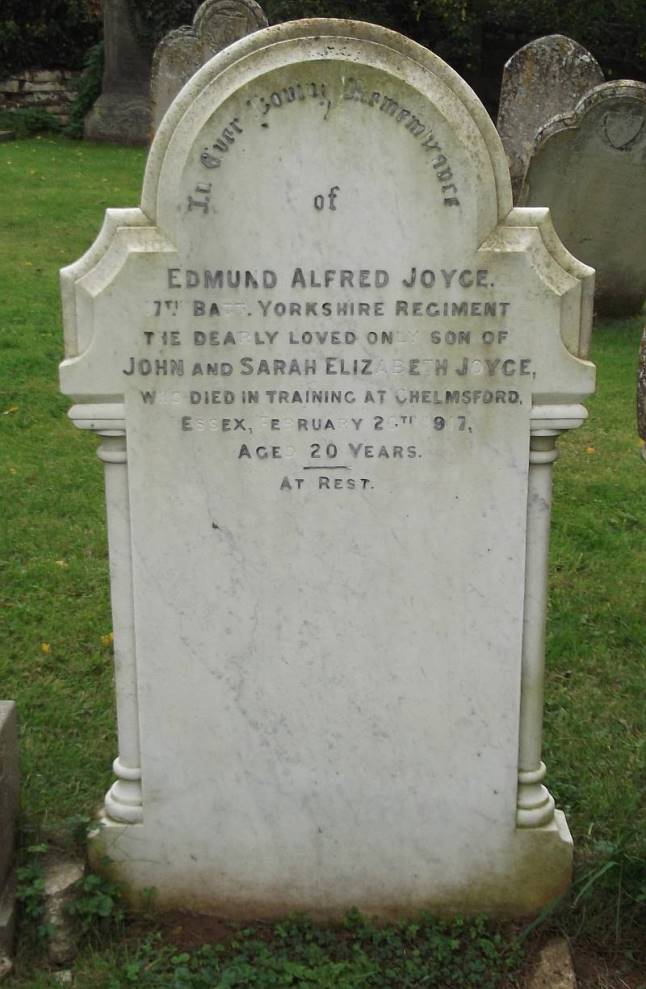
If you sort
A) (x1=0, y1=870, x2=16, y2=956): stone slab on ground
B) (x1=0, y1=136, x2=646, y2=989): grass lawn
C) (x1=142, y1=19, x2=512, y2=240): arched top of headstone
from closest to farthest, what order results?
(x1=142, y1=19, x2=512, y2=240): arched top of headstone, (x1=0, y1=870, x2=16, y2=956): stone slab on ground, (x1=0, y1=136, x2=646, y2=989): grass lawn

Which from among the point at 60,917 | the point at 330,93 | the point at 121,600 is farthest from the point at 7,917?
the point at 330,93

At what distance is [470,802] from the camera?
3172mm

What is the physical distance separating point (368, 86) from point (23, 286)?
23.8 feet

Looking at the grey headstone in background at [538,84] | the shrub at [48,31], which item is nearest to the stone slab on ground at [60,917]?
the grey headstone in background at [538,84]

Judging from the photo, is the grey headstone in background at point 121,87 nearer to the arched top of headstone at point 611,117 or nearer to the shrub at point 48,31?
the shrub at point 48,31

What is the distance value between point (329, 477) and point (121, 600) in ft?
2.08

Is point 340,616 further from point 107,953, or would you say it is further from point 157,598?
point 107,953

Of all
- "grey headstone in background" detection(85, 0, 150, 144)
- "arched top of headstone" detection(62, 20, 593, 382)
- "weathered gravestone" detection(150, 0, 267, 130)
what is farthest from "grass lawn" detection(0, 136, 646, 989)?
"grey headstone in background" detection(85, 0, 150, 144)

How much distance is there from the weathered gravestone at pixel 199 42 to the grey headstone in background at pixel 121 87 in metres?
5.61

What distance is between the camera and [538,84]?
418 inches

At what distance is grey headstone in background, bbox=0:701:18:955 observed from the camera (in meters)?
3.07

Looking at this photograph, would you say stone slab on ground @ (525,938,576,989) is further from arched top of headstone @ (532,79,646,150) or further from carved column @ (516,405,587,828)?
Answer: arched top of headstone @ (532,79,646,150)

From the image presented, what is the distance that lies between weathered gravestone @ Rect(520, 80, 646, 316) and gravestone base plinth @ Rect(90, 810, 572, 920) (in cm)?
644

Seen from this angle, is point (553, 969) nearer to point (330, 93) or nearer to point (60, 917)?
point (60, 917)
